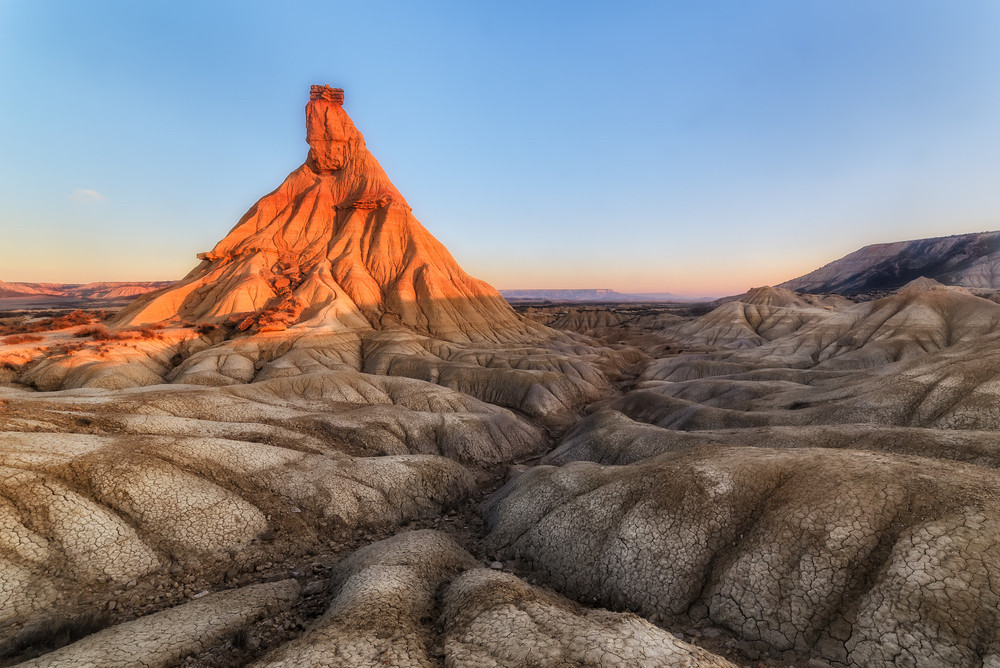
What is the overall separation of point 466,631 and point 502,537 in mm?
8750

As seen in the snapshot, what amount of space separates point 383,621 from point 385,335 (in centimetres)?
5484

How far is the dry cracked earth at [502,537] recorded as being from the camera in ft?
29.2

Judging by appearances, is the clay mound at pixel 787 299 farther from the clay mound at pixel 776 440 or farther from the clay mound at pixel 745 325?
the clay mound at pixel 776 440

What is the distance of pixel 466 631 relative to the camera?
30.7 feet

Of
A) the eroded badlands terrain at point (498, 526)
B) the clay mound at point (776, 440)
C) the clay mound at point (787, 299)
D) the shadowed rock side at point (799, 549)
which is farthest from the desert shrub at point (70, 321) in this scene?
the clay mound at point (787, 299)

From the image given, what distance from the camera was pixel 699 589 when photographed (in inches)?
468

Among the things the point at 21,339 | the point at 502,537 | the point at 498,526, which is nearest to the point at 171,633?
the point at 502,537

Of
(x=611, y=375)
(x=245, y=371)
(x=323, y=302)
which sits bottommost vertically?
(x=611, y=375)

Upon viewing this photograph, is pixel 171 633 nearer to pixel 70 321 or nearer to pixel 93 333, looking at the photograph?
pixel 93 333

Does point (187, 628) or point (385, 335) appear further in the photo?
point (385, 335)

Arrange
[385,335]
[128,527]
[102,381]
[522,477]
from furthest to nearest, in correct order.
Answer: [385,335] < [102,381] < [522,477] < [128,527]

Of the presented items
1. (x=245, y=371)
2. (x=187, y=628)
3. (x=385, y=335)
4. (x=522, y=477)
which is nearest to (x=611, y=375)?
(x=385, y=335)

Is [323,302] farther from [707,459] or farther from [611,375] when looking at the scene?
[707,459]

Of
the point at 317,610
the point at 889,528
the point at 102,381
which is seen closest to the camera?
the point at 889,528
